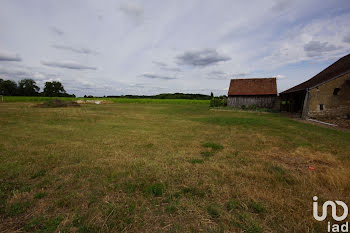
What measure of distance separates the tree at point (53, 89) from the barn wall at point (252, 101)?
261ft

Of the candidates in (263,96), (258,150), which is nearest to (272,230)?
(258,150)

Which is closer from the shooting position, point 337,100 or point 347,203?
point 347,203

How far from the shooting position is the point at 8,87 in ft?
204

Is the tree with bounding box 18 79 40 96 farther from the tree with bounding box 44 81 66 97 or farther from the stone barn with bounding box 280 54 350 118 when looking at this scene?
the stone barn with bounding box 280 54 350 118

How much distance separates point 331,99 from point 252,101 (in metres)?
11.4

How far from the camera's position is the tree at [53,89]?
69375 mm

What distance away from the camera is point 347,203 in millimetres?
2754

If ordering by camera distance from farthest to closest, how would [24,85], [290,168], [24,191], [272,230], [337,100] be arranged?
[24,85]
[337,100]
[290,168]
[24,191]
[272,230]

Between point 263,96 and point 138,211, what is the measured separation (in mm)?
26291

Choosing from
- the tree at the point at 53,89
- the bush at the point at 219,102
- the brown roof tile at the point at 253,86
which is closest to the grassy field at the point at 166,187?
the brown roof tile at the point at 253,86

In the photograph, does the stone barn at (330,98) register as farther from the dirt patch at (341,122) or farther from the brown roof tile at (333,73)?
the dirt patch at (341,122)

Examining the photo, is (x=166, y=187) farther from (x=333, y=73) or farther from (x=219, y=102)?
(x=219, y=102)

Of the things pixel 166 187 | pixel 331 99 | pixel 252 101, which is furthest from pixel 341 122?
pixel 166 187

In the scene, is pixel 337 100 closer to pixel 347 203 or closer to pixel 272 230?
pixel 347 203
